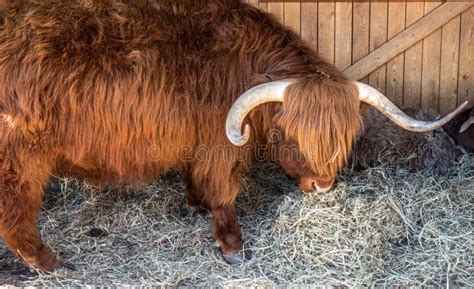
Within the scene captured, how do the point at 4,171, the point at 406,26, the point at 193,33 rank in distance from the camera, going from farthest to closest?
the point at 406,26, the point at 193,33, the point at 4,171

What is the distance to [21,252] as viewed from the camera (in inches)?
152

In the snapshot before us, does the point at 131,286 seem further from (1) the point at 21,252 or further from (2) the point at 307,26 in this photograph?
(2) the point at 307,26

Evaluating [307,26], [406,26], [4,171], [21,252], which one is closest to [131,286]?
[21,252]

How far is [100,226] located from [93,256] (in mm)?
442

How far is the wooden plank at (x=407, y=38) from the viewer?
205 inches

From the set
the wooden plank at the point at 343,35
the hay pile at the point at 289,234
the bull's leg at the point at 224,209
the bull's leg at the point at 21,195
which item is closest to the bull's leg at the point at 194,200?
the hay pile at the point at 289,234

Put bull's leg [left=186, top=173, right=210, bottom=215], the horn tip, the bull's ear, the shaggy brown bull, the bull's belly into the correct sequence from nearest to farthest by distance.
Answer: the horn tip
the shaggy brown bull
the bull's belly
bull's leg [left=186, top=173, right=210, bottom=215]
the bull's ear

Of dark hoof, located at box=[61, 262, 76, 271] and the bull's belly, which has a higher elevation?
the bull's belly

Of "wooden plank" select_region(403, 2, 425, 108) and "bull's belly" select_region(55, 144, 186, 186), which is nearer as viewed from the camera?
"bull's belly" select_region(55, 144, 186, 186)

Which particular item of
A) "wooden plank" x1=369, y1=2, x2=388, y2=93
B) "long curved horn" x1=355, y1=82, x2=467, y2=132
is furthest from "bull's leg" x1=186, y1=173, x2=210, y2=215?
"wooden plank" x1=369, y1=2, x2=388, y2=93

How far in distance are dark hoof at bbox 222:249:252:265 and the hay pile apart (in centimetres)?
6

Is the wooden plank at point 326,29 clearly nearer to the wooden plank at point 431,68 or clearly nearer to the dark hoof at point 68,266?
the wooden plank at point 431,68

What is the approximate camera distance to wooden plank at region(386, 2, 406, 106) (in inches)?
208

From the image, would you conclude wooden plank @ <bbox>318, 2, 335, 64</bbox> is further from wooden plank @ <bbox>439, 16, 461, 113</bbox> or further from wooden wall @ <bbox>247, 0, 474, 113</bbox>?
wooden plank @ <bbox>439, 16, 461, 113</bbox>
